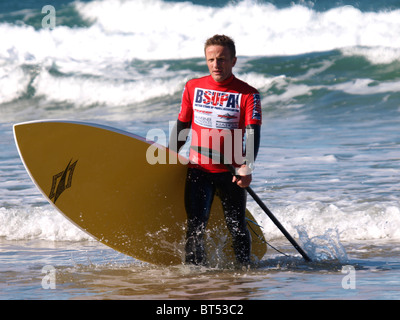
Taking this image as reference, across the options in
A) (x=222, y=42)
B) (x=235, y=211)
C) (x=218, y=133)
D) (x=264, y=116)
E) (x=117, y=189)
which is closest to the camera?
(x=222, y=42)

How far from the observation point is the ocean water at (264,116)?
400 cm

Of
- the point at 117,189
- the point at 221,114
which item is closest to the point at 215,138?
the point at 221,114

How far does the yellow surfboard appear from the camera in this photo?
12.8ft

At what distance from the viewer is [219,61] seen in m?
3.63

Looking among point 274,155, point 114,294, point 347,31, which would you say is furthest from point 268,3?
point 114,294

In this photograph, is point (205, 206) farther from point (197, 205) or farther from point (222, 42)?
point (222, 42)

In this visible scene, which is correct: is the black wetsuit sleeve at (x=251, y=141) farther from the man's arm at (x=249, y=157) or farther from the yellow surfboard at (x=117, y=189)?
the yellow surfboard at (x=117, y=189)

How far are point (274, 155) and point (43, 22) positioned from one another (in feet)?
43.7

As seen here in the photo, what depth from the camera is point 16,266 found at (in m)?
4.45

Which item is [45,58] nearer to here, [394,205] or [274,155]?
[274,155]

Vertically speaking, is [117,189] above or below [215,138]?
below

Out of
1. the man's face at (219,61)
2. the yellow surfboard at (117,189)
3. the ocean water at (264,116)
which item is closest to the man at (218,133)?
the man's face at (219,61)

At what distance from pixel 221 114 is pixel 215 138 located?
0.48ft
